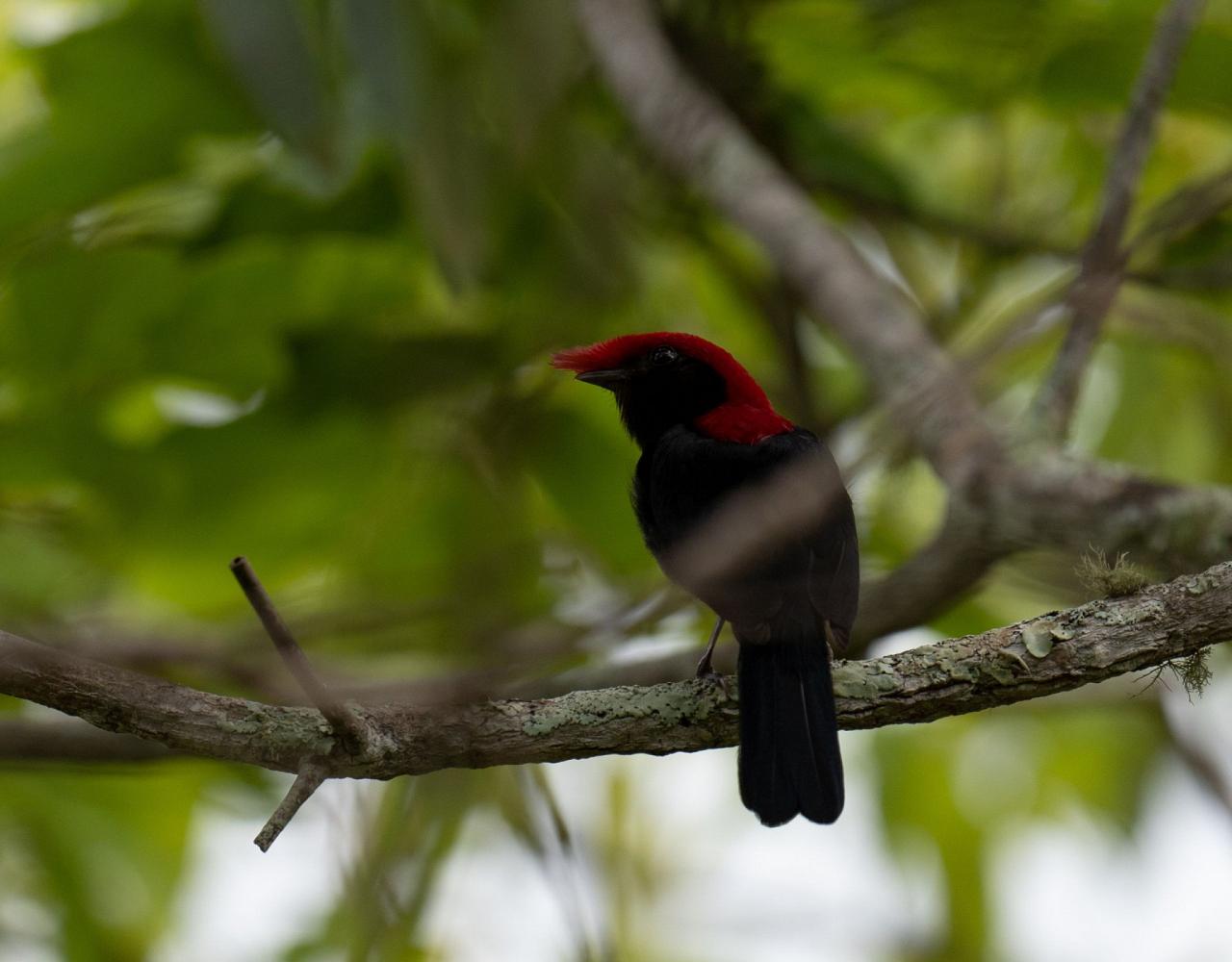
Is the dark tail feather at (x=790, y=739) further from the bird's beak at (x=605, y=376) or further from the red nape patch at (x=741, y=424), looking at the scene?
the bird's beak at (x=605, y=376)

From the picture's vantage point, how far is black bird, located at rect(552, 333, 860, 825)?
99.0 inches

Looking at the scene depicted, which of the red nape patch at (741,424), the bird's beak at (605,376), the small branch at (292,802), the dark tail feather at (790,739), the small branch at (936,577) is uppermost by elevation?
the bird's beak at (605,376)

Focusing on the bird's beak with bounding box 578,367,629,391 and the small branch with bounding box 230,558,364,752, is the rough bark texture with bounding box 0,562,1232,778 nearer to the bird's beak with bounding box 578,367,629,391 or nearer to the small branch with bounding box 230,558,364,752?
the small branch with bounding box 230,558,364,752

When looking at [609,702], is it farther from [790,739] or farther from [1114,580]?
[1114,580]

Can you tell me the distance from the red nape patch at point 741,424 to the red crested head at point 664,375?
0.12m

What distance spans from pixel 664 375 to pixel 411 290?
2.56 ft

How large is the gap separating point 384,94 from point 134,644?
1.69 meters

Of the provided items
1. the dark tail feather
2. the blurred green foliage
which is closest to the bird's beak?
the blurred green foliage

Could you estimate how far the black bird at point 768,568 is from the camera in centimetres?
251

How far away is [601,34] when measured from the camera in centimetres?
393

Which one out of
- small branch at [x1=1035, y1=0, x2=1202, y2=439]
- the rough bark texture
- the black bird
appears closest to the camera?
the rough bark texture

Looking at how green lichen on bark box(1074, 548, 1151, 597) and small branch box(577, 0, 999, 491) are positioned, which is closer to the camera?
green lichen on bark box(1074, 548, 1151, 597)

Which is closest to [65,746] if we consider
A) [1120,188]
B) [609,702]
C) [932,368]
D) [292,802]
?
[609,702]

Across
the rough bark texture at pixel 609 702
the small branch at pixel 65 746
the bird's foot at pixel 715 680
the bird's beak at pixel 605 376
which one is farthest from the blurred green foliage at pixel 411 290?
the rough bark texture at pixel 609 702
